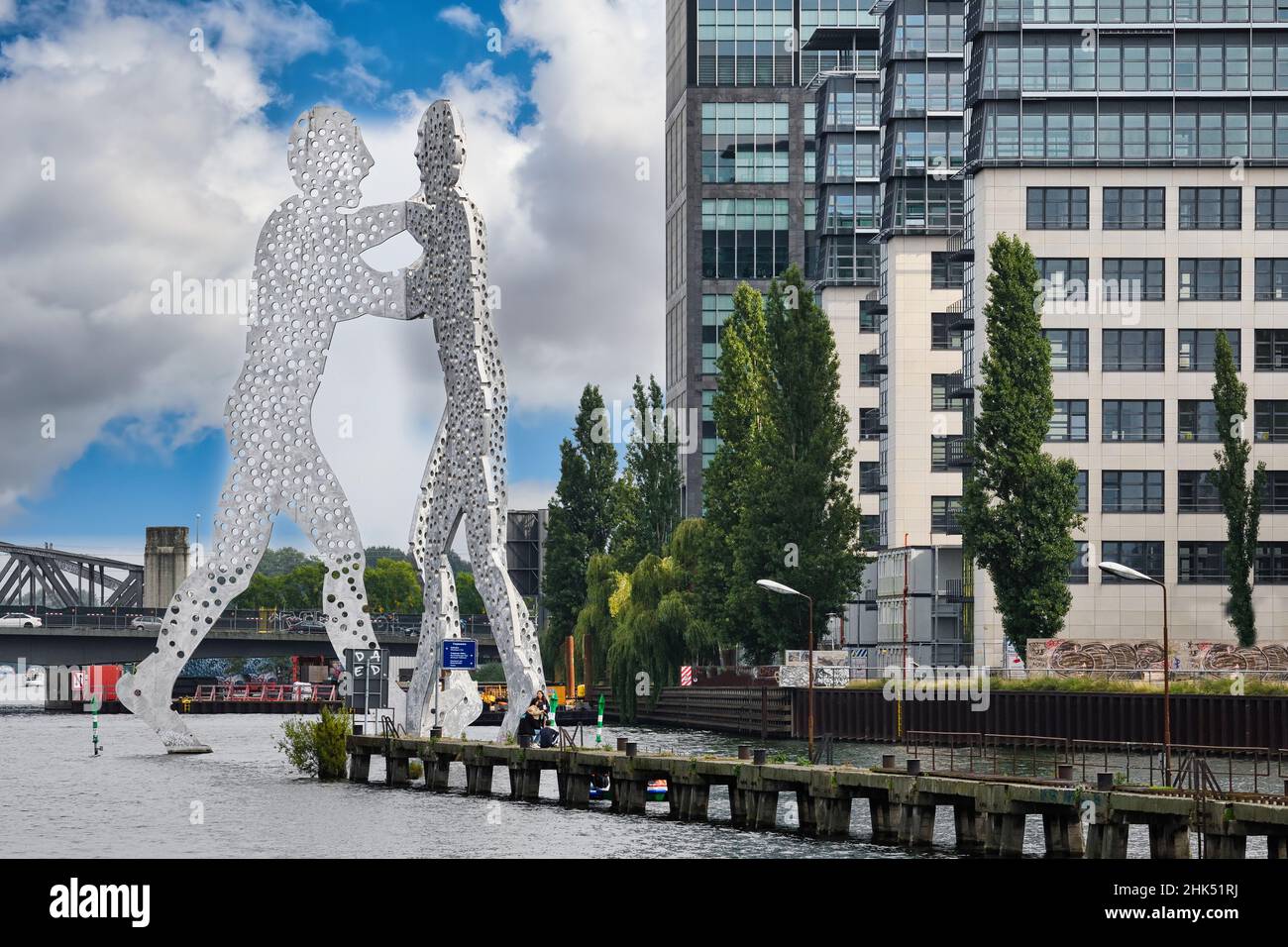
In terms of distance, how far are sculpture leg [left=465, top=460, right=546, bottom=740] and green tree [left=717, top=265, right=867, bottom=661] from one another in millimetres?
27123

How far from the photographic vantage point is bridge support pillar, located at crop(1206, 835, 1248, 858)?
34.4 m

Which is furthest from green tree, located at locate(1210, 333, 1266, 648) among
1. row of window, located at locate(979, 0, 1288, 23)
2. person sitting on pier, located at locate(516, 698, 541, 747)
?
person sitting on pier, located at locate(516, 698, 541, 747)

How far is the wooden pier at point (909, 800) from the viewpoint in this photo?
34.8 meters

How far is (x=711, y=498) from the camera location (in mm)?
93375

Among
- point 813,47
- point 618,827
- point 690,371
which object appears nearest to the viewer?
point 618,827

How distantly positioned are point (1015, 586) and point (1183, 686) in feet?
33.7

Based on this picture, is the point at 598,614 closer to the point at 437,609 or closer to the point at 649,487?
the point at 649,487

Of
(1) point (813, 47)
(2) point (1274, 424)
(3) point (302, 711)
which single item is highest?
(1) point (813, 47)

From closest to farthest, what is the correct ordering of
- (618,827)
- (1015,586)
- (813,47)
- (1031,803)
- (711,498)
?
(1031,803), (618,827), (1015,586), (711,498), (813,47)

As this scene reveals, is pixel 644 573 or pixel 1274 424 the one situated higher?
pixel 1274 424

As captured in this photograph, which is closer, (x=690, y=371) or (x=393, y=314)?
(x=393, y=314)

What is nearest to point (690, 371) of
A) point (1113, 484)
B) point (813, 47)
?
point (813, 47)

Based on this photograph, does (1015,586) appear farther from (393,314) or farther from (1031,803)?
(1031,803)

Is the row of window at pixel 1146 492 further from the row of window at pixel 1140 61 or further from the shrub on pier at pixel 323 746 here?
the shrub on pier at pixel 323 746
